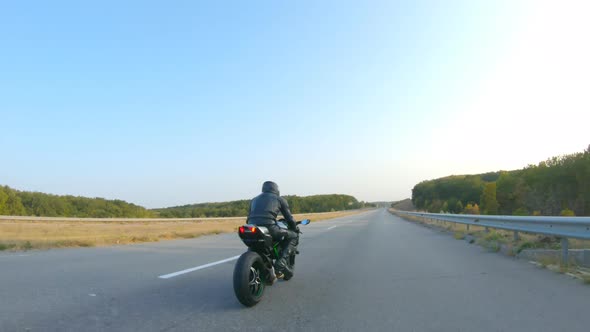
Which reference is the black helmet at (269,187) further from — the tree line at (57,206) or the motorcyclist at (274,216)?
the tree line at (57,206)

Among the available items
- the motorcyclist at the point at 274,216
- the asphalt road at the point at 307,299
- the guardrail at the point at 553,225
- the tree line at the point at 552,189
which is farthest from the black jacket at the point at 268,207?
the tree line at the point at 552,189

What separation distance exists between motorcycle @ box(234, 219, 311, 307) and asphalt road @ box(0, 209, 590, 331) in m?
0.21

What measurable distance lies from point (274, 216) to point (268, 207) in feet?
0.61

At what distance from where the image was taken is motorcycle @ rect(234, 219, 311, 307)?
190 inches

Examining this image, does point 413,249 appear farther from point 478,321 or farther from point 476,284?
point 478,321

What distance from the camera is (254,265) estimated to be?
17.5ft

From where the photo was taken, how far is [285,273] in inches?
254

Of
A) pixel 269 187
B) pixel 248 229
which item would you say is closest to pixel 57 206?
pixel 269 187

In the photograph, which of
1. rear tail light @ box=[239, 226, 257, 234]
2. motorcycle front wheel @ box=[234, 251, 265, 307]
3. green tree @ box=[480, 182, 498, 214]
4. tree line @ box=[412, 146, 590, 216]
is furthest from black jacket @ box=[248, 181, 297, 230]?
Result: green tree @ box=[480, 182, 498, 214]

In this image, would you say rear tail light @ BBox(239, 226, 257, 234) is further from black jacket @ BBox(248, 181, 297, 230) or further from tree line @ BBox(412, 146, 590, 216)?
tree line @ BBox(412, 146, 590, 216)

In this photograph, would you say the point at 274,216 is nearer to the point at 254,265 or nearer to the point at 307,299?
the point at 254,265

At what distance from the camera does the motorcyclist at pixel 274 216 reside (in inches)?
238

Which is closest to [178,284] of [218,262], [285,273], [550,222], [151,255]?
[285,273]

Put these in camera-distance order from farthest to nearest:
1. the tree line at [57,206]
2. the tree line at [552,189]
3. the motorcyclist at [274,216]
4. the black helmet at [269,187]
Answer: the tree line at [57,206]
the tree line at [552,189]
the black helmet at [269,187]
the motorcyclist at [274,216]
